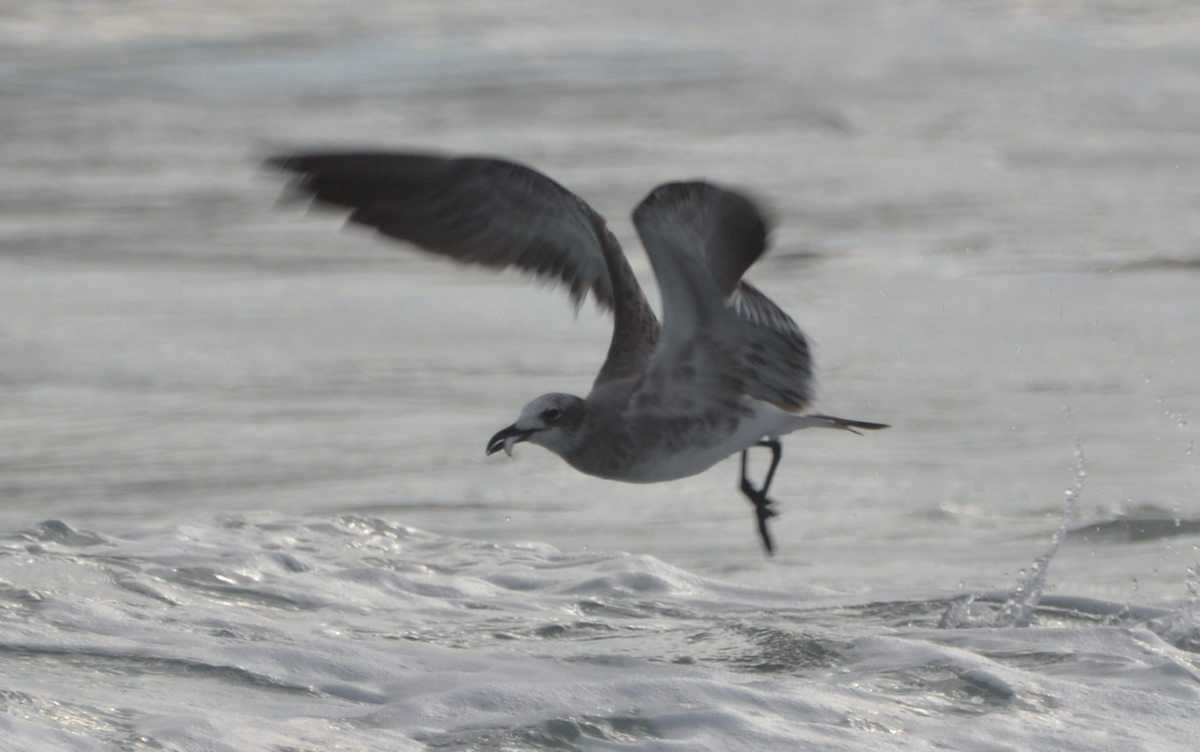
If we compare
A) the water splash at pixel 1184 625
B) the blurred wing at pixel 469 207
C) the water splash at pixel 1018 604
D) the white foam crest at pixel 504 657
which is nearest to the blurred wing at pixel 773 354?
the blurred wing at pixel 469 207

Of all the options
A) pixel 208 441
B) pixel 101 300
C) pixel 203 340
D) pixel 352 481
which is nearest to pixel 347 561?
pixel 352 481

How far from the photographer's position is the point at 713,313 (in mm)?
5895

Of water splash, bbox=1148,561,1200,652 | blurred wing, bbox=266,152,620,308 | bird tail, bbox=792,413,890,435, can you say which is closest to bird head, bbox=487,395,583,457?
blurred wing, bbox=266,152,620,308

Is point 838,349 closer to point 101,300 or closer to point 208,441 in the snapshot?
point 208,441

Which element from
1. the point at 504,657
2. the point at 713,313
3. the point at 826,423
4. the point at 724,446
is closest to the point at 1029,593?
the point at 826,423

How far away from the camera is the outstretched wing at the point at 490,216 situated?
5.96m

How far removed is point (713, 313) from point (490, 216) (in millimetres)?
966

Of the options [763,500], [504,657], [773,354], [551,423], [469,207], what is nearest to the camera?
[504,657]

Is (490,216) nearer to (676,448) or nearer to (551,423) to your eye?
(551,423)

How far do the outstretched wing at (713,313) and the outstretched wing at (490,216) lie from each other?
0.31 m

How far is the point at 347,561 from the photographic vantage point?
7004 millimetres

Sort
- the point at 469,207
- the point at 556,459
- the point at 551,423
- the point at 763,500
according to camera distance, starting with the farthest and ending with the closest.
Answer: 1. the point at 556,459
2. the point at 763,500
3. the point at 469,207
4. the point at 551,423

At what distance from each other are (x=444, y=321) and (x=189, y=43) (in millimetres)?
11055

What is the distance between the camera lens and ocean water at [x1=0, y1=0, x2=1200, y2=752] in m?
5.36
